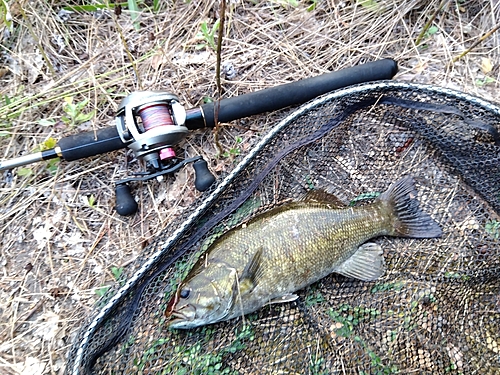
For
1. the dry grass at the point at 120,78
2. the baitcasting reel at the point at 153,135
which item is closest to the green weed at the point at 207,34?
the dry grass at the point at 120,78

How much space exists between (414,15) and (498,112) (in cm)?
135

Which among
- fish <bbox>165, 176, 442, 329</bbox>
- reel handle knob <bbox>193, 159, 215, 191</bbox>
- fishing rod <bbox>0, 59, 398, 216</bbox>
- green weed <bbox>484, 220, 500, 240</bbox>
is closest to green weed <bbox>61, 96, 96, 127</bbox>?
fishing rod <bbox>0, 59, 398, 216</bbox>

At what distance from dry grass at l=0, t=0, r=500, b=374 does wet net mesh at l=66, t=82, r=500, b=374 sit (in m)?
0.52

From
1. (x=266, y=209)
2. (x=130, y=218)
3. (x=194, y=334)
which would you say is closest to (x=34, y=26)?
(x=130, y=218)

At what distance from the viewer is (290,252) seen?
2.53 m

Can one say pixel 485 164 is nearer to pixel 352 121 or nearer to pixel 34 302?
pixel 352 121

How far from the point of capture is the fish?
95.1 inches

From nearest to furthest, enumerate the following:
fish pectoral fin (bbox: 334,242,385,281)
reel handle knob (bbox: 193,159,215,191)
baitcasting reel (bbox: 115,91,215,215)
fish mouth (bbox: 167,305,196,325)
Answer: fish mouth (bbox: 167,305,196,325), fish pectoral fin (bbox: 334,242,385,281), baitcasting reel (bbox: 115,91,215,215), reel handle knob (bbox: 193,159,215,191)

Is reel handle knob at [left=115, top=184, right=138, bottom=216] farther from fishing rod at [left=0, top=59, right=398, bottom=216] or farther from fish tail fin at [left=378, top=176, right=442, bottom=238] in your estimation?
fish tail fin at [left=378, top=176, right=442, bottom=238]

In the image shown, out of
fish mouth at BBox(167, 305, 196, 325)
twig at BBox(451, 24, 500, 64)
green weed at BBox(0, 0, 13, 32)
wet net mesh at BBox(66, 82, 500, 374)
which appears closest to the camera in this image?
fish mouth at BBox(167, 305, 196, 325)

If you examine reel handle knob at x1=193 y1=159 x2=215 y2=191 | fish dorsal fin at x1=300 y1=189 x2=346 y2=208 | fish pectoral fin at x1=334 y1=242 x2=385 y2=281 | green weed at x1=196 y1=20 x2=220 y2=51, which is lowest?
fish pectoral fin at x1=334 y1=242 x2=385 y2=281

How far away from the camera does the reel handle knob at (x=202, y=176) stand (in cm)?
298

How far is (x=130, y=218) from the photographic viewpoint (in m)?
3.16

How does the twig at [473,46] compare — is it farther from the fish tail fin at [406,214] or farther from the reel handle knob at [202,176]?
the reel handle knob at [202,176]
